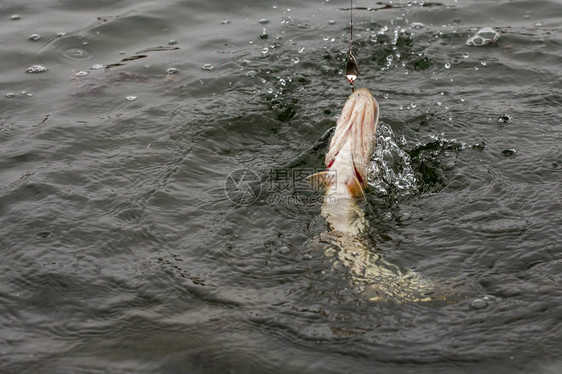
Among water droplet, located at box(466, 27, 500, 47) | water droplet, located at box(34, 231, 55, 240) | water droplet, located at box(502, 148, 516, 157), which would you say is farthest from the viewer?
water droplet, located at box(466, 27, 500, 47)

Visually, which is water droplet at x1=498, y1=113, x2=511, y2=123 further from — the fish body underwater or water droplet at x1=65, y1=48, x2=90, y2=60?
water droplet at x1=65, y1=48, x2=90, y2=60

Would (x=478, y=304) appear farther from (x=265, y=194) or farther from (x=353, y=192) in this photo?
(x=265, y=194)

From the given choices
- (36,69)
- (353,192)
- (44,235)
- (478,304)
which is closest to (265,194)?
(353,192)

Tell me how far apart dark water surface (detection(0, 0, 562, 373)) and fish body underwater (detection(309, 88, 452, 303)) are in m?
0.11

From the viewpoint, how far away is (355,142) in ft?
16.7

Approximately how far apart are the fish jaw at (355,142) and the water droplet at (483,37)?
322 centimetres

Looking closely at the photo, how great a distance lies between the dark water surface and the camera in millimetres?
3836

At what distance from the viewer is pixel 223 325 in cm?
396

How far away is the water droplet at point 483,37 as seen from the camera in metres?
7.74

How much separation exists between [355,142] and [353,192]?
41 cm

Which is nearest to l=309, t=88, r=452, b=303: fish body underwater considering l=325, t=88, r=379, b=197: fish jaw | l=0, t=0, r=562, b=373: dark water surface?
l=325, t=88, r=379, b=197: fish jaw

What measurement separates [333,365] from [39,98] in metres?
4.85

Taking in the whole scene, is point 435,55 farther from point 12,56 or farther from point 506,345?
point 12,56

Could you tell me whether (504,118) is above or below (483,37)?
below
